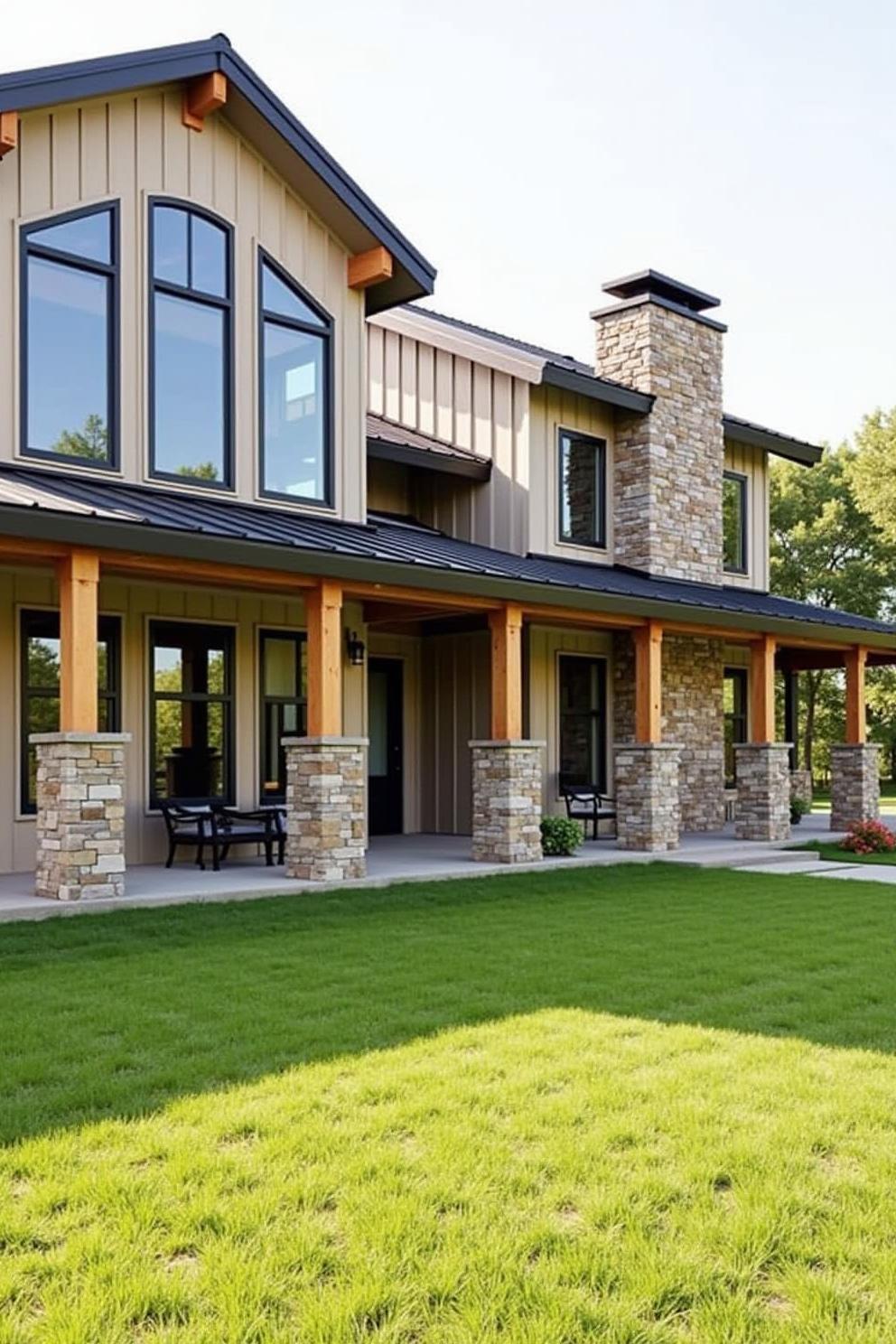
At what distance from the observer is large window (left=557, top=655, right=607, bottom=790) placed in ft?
54.1

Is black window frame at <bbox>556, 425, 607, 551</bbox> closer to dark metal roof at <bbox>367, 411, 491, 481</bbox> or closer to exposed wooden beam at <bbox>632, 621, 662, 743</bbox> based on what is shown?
dark metal roof at <bbox>367, 411, 491, 481</bbox>

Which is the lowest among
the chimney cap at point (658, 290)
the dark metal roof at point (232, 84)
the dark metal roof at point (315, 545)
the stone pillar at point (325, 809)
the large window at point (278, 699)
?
the stone pillar at point (325, 809)

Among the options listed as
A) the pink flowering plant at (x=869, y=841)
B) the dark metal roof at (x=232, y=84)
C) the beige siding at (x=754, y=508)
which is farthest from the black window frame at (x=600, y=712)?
the dark metal roof at (x=232, y=84)

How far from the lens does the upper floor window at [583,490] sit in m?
16.5

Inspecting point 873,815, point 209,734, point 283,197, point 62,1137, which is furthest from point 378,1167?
point 873,815

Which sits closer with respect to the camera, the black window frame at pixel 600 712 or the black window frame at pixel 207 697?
the black window frame at pixel 207 697

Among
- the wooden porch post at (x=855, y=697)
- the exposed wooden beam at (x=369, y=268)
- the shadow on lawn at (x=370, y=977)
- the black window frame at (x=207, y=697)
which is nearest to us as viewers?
the shadow on lawn at (x=370, y=977)

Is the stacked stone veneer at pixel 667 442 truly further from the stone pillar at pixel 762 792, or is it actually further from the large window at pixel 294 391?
the large window at pixel 294 391

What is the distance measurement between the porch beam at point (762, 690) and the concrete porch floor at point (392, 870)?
149 centimetres

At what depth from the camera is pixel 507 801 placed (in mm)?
12422

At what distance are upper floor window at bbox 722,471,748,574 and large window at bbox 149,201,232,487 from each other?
9.75 metres

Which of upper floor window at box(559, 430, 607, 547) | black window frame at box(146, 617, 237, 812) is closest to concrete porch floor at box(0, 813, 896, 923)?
black window frame at box(146, 617, 237, 812)

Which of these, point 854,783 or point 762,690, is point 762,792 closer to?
point 762,690

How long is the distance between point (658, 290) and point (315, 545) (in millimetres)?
9311
